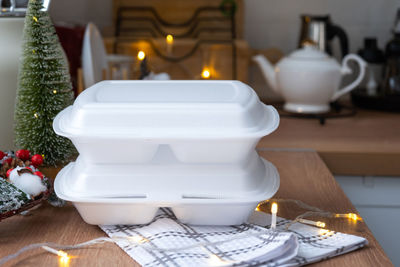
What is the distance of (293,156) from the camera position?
1247 millimetres

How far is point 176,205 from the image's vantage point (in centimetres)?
76

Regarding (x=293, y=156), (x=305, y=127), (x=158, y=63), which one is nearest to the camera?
(x=293, y=156)

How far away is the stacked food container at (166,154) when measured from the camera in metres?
0.73

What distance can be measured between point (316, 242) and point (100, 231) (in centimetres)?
29

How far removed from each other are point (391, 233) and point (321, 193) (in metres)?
0.44

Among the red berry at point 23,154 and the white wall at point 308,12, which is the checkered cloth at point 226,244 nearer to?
the red berry at point 23,154

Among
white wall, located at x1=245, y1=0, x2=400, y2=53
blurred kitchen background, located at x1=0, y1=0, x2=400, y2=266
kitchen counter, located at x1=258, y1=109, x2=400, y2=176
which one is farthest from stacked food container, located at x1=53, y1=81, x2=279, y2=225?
white wall, located at x1=245, y1=0, x2=400, y2=53

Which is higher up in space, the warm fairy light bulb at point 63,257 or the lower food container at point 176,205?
the lower food container at point 176,205

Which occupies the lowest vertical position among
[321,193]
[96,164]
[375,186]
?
[375,186]

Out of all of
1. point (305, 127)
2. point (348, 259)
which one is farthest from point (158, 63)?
point (348, 259)

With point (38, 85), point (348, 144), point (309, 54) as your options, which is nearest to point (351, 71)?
point (309, 54)

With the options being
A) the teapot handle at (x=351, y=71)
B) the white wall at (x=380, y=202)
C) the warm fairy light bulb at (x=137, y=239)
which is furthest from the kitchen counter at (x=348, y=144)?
the warm fairy light bulb at (x=137, y=239)

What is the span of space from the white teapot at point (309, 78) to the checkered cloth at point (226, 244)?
33.4 inches

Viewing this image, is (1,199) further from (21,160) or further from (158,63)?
(158,63)
